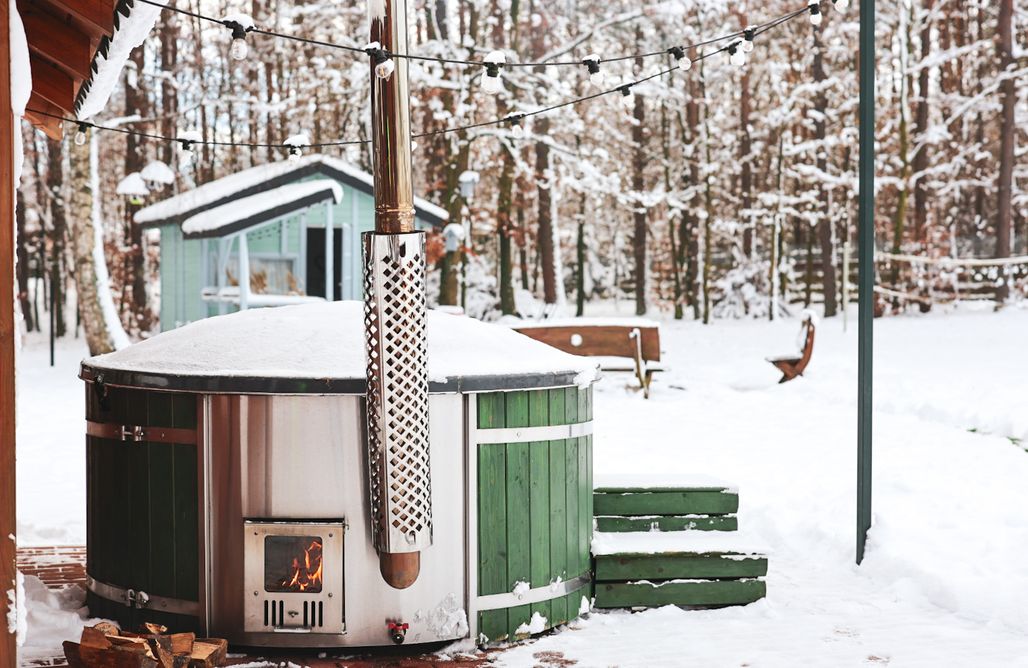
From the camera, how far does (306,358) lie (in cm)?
508

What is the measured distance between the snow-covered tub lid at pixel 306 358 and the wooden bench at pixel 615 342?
28.9 ft

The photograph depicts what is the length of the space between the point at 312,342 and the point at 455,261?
16.1 m

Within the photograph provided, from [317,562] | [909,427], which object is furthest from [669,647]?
[909,427]

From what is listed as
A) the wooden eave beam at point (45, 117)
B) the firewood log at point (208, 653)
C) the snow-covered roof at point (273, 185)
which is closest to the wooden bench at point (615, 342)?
the snow-covered roof at point (273, 185)

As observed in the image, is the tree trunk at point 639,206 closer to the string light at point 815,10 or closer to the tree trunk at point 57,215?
the tree trunk at point 57,215

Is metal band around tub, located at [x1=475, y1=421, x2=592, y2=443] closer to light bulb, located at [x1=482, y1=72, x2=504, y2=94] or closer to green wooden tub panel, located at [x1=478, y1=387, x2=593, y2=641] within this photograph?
green wooden tub panel, located at [x1=478, y1=387, x2=593, y2=641]

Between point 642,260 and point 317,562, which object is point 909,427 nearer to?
point 317,562

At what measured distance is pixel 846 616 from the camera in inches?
226

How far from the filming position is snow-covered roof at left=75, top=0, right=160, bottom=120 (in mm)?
5246

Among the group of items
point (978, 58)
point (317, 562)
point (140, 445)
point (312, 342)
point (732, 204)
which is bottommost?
point (317, 562)

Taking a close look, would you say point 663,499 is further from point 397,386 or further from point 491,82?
point 491,82

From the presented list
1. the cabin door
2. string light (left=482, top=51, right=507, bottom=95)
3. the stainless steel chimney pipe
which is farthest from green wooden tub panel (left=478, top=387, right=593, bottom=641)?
the cabin door

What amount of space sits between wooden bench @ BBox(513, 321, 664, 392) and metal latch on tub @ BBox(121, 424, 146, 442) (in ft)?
31.0

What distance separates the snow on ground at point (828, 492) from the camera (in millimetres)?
5320
